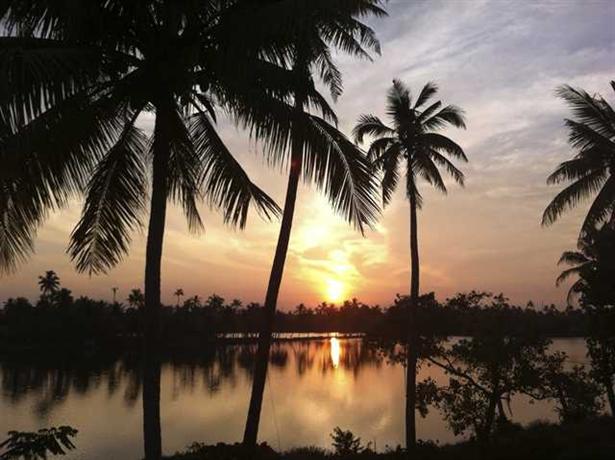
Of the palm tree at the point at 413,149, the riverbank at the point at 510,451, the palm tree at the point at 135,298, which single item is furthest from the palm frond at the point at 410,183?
the palm tree at the point at 135,298

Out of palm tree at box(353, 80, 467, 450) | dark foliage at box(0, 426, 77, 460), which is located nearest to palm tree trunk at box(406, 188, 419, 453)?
palm tree at box(353, 80, 467, 450)

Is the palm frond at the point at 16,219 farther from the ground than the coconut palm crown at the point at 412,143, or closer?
closer

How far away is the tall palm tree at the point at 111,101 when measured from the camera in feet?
22.0

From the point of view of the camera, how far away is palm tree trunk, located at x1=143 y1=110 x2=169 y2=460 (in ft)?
24.5

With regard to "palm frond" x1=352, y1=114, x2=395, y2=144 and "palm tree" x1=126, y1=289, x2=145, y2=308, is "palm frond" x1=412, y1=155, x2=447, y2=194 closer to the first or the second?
"palm frond" x1=352, y1=114, x2=395, y2=144

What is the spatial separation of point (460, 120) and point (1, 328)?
395ft

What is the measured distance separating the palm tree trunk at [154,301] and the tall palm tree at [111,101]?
1cm

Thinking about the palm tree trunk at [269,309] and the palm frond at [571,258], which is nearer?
the palm tree trunk at [269,309]

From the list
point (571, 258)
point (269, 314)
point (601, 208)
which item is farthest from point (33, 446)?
point (571, 258)

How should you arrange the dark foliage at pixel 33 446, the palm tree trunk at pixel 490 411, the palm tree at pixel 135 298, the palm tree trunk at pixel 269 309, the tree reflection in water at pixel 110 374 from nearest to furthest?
the dark foliage at pixel 33 446, the palm tree trunk at pixel 269 309, the palm tree trunk at pixel 490 411, the tree reflection in water at pixel 110 374, the palm tree at pixel 135 298

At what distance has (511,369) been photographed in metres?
20.2

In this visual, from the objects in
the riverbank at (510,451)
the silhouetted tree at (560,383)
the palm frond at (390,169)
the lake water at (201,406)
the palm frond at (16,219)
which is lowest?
the lake water at (201,406)

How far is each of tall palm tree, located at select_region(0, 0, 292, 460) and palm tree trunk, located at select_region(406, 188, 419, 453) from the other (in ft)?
48.0

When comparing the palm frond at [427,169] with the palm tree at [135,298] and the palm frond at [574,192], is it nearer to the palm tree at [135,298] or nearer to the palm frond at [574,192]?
the palm frond at [574,192]
